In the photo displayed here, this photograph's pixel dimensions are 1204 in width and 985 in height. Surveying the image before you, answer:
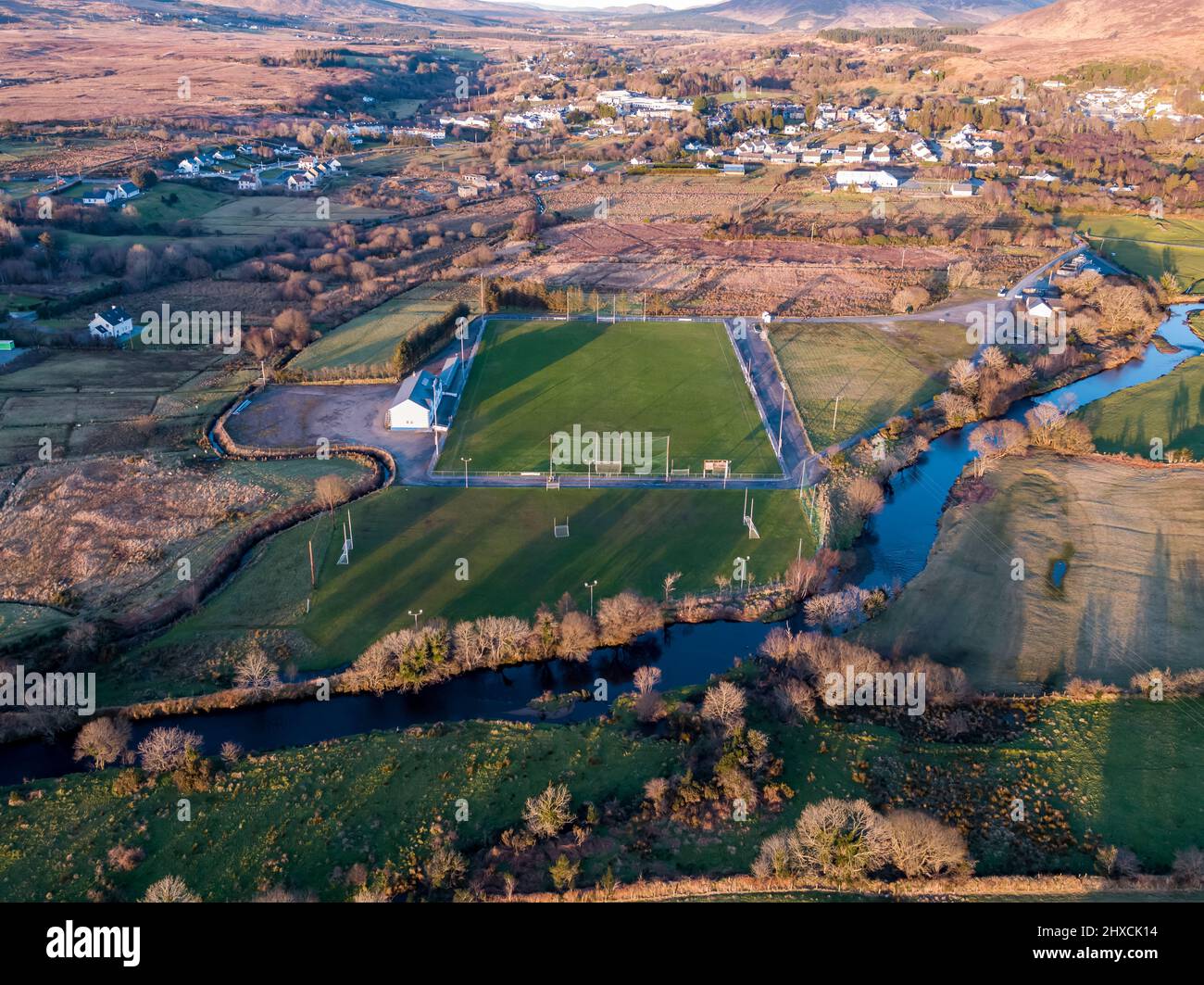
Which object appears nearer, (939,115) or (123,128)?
(123,128)

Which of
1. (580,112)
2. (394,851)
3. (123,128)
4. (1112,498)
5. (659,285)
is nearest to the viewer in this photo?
(394,851)

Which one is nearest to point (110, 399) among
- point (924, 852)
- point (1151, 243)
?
point (924, 852)

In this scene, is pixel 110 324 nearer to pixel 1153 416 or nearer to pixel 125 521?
pixel 125 521

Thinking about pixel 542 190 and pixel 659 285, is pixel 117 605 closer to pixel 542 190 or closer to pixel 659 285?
pixel 659 285

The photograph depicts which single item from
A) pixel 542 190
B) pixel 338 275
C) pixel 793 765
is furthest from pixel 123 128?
pixel 793 765

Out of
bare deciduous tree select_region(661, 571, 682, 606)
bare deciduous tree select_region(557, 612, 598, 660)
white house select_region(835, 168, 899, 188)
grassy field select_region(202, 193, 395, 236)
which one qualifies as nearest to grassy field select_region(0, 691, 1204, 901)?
bare deciduous tree select_region(557, 612, 598, 660)

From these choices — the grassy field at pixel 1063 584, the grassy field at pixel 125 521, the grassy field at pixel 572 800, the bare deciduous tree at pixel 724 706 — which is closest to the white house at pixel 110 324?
the grassy field at pixel 125 521

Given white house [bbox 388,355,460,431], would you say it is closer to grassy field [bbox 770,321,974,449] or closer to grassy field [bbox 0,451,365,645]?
grassy field [bbox 0,451,365,645]
